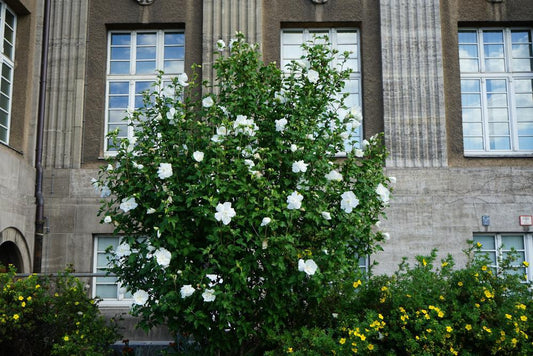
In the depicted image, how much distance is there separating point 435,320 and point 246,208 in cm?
224

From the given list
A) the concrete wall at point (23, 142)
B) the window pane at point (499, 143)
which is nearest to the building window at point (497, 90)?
the window pane at point (499, 143)

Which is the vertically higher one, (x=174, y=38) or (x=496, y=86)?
(x=174, y=38)

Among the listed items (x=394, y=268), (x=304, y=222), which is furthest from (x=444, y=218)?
(x=304, y=222)

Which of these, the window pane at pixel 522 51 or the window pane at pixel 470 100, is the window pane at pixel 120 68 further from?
the window pane at pixel 522 51

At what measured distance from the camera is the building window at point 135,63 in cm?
1262

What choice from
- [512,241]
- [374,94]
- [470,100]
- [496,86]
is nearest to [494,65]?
[496,86]

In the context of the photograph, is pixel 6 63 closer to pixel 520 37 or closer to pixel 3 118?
pixel 3 118

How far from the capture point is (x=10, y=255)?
1112 cm

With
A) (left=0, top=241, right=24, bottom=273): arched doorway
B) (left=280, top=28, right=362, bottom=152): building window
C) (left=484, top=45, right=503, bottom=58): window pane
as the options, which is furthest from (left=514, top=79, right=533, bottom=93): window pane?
(left=0, top=241, right=24, bottom=273): arched doorway

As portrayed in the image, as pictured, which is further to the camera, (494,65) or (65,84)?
(494,65)

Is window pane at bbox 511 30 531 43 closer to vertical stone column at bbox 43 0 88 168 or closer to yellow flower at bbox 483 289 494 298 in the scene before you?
yellow flower at bbox 483 289 494 298

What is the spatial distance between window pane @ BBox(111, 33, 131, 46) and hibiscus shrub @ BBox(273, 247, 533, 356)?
7948 mm

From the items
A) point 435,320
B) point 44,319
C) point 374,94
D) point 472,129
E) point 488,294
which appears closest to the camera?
point 435,320

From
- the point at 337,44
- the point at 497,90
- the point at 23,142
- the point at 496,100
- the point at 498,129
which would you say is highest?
the point at 337,44
